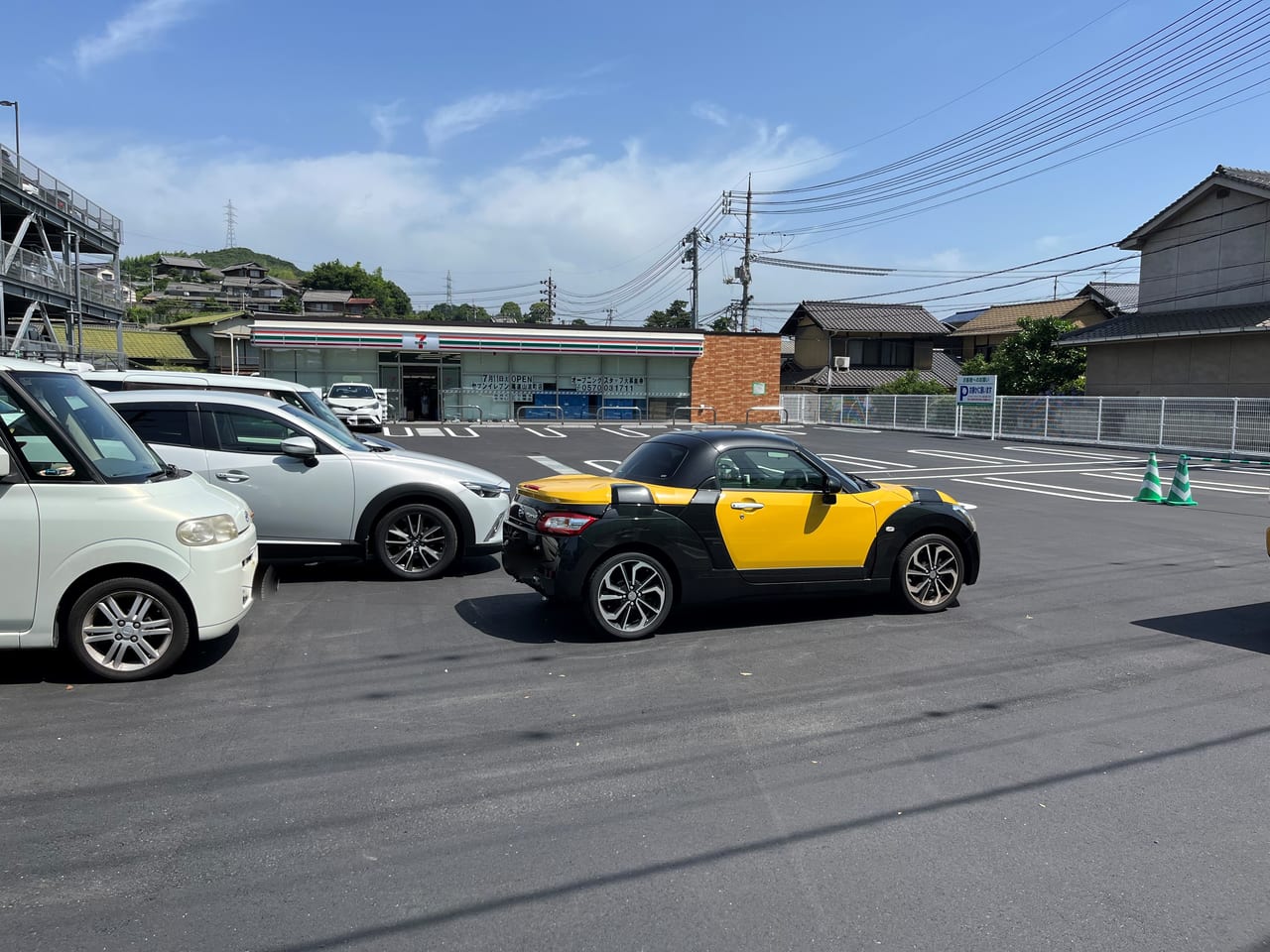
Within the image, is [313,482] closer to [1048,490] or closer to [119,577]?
[119,577]

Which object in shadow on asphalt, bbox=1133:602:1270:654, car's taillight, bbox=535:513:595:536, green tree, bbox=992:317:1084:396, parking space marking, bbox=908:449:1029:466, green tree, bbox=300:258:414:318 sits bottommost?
shadow on asphalt, bbox=1133:602:1270:654

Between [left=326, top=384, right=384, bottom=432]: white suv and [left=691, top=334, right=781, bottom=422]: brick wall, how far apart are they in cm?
1837

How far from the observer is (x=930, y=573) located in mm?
7215

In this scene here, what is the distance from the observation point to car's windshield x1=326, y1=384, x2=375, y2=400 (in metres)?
32.2

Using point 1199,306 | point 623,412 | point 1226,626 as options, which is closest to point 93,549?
point 1226,626

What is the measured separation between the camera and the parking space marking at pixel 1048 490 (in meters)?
15.3

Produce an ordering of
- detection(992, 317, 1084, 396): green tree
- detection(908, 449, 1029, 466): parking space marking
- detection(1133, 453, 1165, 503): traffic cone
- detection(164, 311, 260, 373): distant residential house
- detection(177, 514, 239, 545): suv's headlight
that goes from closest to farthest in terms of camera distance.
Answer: detection(177, 514, 239, 545): suv's headlight
detection(1133, 453, 1165, 503): traffic cone
detection(908, 449, 1029, 466): parking space marking
detection(992, 317, 1084, 396): green tree
detection(164, 311, 260, 373): distant residential house

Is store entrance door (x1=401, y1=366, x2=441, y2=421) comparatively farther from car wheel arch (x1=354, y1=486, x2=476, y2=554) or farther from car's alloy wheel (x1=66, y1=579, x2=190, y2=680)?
car's alloy wheel (x1=66, y1=579, x2=190, y2=680)

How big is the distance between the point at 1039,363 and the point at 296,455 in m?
36.3

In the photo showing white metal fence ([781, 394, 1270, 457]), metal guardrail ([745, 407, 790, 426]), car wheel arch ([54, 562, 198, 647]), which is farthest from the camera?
metal guardrail ([745, 407, 790, 426])

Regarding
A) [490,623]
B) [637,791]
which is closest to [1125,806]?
[637,791]

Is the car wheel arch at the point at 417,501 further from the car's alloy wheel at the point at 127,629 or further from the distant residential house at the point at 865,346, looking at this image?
the distant residential house at the point at 865,346

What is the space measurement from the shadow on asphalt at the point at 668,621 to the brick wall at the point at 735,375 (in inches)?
1516

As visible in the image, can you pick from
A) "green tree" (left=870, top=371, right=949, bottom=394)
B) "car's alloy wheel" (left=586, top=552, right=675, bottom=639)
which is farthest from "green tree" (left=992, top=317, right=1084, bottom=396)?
"car's alloy wheel" (left=586, top=552, right=675, bottom=639)
